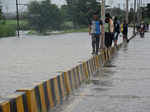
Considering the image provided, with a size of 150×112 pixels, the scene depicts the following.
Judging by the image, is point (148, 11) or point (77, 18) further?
point (148, 11)

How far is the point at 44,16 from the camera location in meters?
100

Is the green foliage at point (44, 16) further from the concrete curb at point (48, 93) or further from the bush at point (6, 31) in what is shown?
the concrete curb at point (48, 93)

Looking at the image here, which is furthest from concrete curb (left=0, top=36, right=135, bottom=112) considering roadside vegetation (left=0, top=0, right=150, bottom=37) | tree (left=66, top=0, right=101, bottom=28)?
tree (left=66, top=0, right=101, bottom=28)

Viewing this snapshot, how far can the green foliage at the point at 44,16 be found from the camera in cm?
9812

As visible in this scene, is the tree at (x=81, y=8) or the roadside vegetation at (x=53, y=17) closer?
the roadside vegetation at (x=53, y=17)

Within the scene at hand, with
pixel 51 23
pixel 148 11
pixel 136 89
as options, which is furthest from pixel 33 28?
pixel 136 89

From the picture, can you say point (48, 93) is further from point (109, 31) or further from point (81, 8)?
point (81, 8)

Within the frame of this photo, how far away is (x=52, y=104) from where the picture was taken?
7387 millimetres

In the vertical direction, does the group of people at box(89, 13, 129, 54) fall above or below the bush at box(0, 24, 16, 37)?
above

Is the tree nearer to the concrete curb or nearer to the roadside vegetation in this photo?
the roadside vegetation

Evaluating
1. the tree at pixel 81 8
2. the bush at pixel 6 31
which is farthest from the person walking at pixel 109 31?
the tree at pixel 81 8

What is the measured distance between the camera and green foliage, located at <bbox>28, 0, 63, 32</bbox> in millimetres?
98125

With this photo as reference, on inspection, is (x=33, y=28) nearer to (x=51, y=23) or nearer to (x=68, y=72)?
(x=51, y=23)

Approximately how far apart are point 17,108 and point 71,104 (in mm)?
2203
